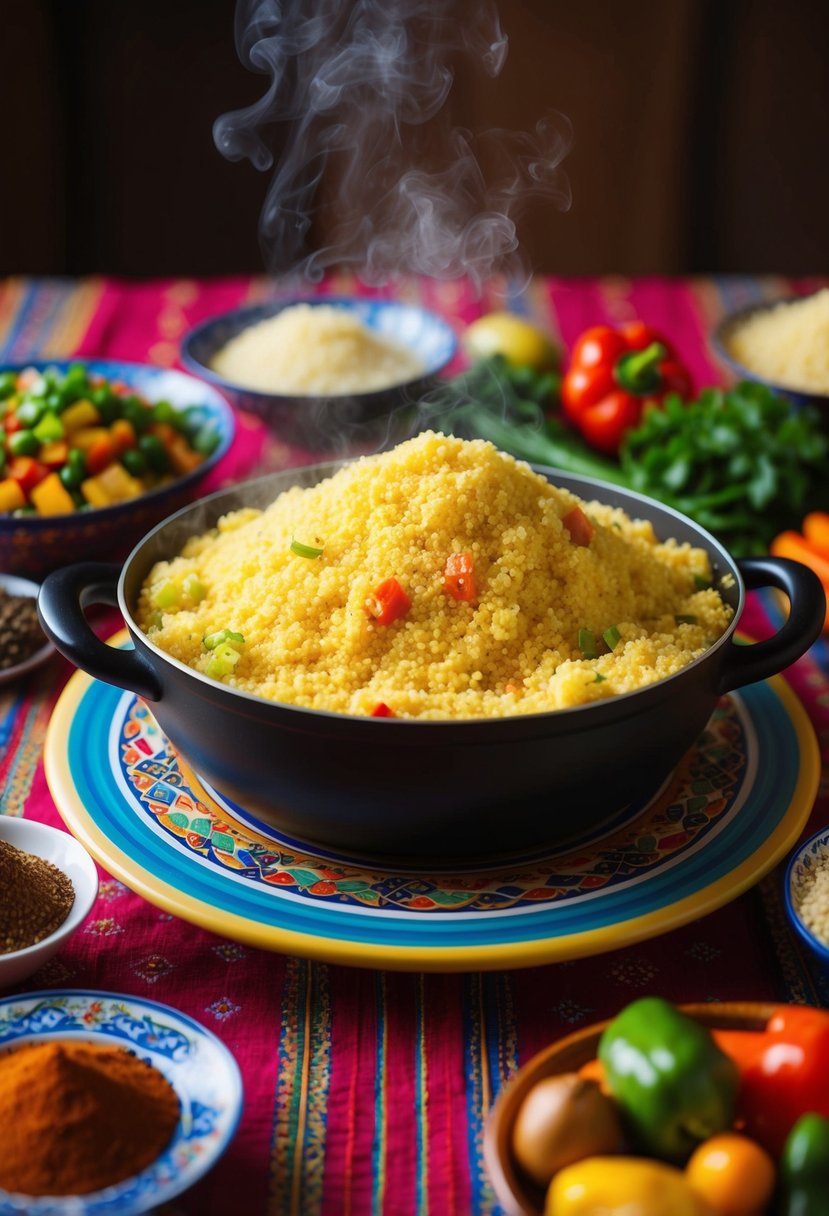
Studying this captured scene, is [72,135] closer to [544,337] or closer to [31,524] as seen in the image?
[544,337]

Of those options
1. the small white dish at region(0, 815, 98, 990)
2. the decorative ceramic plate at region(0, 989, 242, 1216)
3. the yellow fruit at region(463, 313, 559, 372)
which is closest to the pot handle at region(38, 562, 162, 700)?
the small white dish at region(0, 815, 98, 990)

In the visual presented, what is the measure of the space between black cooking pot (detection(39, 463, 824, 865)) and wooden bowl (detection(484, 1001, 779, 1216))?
33cm

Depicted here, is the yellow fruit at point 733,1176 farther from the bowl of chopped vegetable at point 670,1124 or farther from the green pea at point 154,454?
the green pea at point 154,454

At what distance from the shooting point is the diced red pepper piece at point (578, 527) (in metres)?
1.83

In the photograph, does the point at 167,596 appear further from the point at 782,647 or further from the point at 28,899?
the point at 782,647

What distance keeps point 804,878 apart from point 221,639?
860 mm

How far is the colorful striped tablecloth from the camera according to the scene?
1276 mm

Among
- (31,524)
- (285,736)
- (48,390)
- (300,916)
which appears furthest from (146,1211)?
(48,390)

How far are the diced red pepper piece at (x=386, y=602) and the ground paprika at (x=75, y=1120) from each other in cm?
68

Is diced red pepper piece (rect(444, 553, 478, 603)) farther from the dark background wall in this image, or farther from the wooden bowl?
the dark background wall

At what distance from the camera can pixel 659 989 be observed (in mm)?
1546

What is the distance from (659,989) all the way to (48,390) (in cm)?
201

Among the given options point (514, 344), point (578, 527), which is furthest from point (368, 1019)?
point (514, 344)

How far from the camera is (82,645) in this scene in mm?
1659
